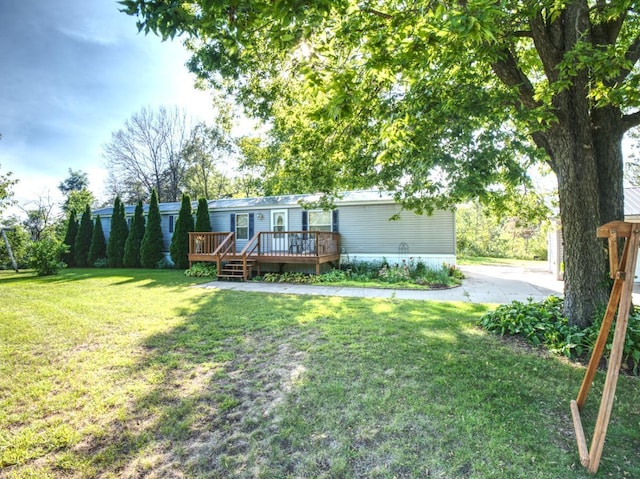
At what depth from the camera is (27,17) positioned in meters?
5.20

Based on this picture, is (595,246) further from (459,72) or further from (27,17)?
(27,17)

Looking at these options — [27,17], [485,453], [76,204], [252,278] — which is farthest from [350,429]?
[76,204]

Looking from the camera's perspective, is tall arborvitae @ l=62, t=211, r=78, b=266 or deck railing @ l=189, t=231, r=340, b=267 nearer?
deck railing @ l=189, t=231, r=340, b=267

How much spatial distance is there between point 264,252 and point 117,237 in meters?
9.74

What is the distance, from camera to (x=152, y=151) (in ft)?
82.3

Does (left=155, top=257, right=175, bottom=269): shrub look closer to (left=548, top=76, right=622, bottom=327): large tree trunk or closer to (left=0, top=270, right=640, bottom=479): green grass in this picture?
(left=0, top=270, right=640, bottom=479): green grass

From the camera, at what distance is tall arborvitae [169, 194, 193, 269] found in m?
15.0

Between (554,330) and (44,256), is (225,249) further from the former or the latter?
(554,330)

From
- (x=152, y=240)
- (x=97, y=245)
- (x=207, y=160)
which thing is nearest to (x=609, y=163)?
(x=152, y=240)

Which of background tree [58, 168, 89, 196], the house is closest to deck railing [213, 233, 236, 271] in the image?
the house

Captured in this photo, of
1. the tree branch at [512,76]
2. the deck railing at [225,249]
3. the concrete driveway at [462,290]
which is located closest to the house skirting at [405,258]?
the concrete driveway at [462,290]

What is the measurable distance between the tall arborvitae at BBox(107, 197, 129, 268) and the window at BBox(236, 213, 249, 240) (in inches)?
263

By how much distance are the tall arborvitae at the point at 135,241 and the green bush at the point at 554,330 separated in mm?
16544

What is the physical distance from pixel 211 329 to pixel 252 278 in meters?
6.55
